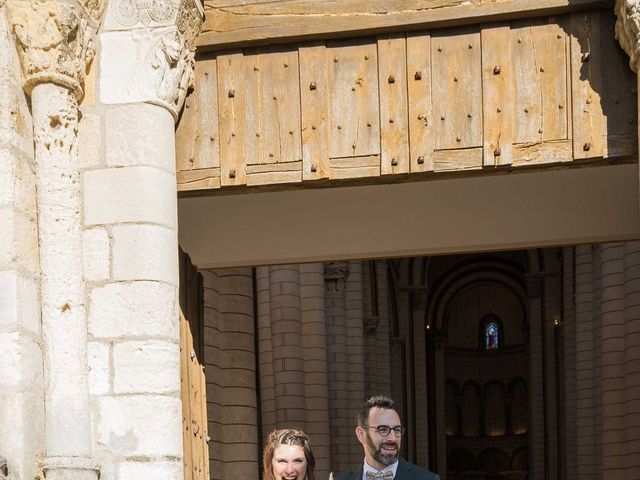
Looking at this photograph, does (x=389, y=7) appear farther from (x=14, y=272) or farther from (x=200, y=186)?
(x=14, y=272)

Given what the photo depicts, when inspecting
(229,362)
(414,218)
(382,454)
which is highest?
(414,218)

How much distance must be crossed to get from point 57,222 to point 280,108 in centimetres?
151

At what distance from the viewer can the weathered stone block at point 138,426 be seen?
5.42 metres

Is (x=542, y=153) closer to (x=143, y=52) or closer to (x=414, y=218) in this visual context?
(x=414, y=218)

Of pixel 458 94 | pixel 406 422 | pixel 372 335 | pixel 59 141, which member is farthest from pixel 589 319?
pixel 59 141

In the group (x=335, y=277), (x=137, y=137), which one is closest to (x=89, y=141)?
(x=137, y=137)

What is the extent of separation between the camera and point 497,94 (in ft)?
19.5

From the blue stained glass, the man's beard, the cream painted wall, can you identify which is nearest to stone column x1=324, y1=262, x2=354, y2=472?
the cream painted wall

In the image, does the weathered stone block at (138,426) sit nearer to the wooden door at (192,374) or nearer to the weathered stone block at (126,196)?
the weathered stone block at (126,196)

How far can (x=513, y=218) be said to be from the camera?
755 centimetres

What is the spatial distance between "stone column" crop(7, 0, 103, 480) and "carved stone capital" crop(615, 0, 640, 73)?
2770 mm

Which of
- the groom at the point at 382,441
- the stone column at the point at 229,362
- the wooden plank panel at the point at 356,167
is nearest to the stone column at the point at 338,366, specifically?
the stone column at the point at 229,362

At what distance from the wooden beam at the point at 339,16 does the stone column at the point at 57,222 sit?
108cm

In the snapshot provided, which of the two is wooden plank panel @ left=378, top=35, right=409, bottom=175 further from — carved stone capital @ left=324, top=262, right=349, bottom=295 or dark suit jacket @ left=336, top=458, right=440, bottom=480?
carved stone capital @ left=324, top=262, right=349, bottom=295
